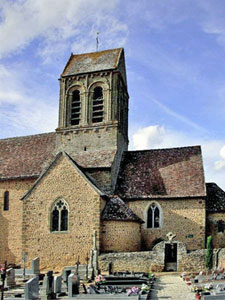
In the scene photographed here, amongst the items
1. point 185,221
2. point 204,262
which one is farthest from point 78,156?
point 204,262

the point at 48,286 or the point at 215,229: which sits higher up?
the point at 215,229

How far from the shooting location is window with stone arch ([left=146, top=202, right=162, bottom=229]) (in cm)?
3095

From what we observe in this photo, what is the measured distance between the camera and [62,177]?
29656 mm

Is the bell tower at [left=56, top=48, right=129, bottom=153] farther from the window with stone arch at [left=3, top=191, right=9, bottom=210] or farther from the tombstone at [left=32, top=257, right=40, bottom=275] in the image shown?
the tombstone at [left=32, top=257, right=40, bottom=275]

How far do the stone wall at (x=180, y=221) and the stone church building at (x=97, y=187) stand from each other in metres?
0.07

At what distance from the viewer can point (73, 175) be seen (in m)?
29.4

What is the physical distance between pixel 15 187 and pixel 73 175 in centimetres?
650

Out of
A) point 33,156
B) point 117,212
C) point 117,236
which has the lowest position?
point 117,236

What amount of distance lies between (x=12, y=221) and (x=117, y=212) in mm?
9200

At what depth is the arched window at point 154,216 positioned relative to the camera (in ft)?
102

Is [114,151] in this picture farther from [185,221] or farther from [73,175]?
[185,221]

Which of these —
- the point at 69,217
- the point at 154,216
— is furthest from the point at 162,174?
the point at 69,217

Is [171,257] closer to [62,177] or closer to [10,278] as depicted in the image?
[62,177]

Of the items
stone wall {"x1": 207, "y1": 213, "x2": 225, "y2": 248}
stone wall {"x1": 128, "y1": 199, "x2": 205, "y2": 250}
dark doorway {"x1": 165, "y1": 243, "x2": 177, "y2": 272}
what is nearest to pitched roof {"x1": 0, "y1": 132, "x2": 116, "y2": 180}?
stone wall {"x1": 128, "y1": 199, "x2": 205, "y2": 250}
